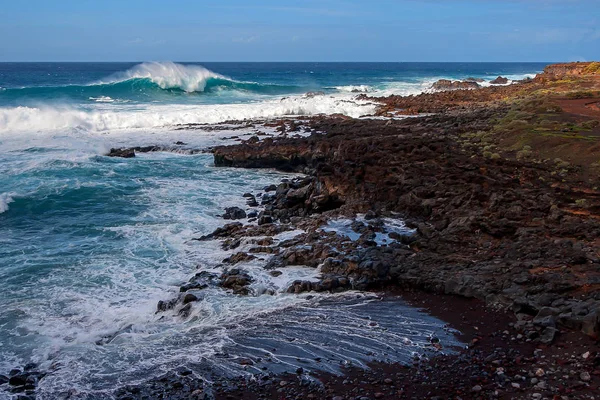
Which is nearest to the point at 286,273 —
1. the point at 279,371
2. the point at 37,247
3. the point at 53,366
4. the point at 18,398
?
the point at 279,371

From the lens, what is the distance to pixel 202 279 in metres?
11.1

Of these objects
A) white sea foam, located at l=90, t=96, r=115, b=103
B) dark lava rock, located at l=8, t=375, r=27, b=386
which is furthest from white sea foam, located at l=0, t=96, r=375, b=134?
dark lava rock, located at l=8, t=375, r=27, b=386

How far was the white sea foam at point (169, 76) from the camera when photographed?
56469 mm

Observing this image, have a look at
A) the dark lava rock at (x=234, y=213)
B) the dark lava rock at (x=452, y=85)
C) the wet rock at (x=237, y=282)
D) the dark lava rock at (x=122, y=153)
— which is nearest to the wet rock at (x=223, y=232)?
the dark lava rock at (x=234, y=213)

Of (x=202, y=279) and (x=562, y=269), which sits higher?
(x=562, y=269)

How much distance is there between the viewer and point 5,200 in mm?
16953

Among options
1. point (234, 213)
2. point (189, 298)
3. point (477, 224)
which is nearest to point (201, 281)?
point (189, 298)

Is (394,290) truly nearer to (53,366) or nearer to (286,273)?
(286,273)

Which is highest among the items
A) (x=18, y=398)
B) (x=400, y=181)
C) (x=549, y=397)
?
(x=400, y=181)

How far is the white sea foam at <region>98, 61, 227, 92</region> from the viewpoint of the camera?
5647cm

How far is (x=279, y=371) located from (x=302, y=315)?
183cm

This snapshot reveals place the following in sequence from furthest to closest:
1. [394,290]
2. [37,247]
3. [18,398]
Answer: [37,247] → [394,290] → [18,398]

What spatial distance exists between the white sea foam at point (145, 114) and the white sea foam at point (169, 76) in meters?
12.9

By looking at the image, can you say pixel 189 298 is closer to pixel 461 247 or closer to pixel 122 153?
pixel 461 247
